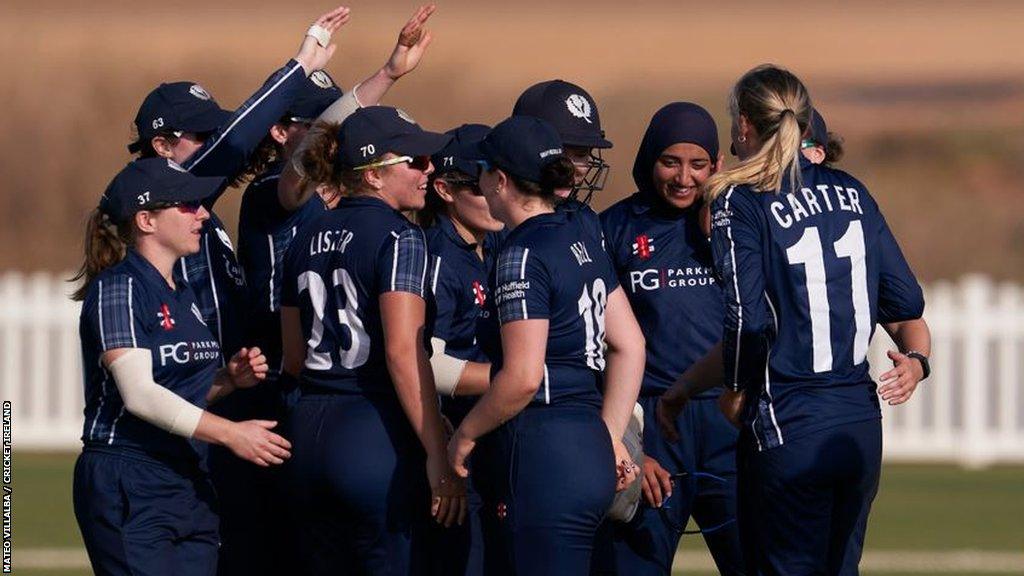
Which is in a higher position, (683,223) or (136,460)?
(683,223)

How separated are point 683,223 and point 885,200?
73.7 feet

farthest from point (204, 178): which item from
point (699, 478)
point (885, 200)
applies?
point (885, 200)

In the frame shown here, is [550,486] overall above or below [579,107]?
below

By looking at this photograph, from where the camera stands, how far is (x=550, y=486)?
19.7 feet

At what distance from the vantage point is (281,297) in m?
6.66

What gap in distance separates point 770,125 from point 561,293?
0.86 metres

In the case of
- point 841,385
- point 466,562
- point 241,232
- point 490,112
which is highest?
point 490,112

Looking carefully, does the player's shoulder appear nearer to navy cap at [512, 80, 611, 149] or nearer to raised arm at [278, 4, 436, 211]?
raised arm at [278, 4, 436, 211]

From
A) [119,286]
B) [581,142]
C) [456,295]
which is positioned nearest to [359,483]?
[456,295]

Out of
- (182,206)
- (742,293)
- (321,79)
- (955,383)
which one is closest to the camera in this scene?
(742,293)

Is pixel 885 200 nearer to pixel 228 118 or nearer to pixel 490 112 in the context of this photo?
pixel 490 112

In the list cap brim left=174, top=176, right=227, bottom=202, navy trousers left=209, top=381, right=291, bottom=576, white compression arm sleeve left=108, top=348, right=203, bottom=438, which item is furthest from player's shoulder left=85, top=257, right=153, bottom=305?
navy trousers left=209, top=381, right=291, bottom=576

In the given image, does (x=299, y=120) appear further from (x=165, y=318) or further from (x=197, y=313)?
(x=165, y=318)

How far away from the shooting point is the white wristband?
7329mm
